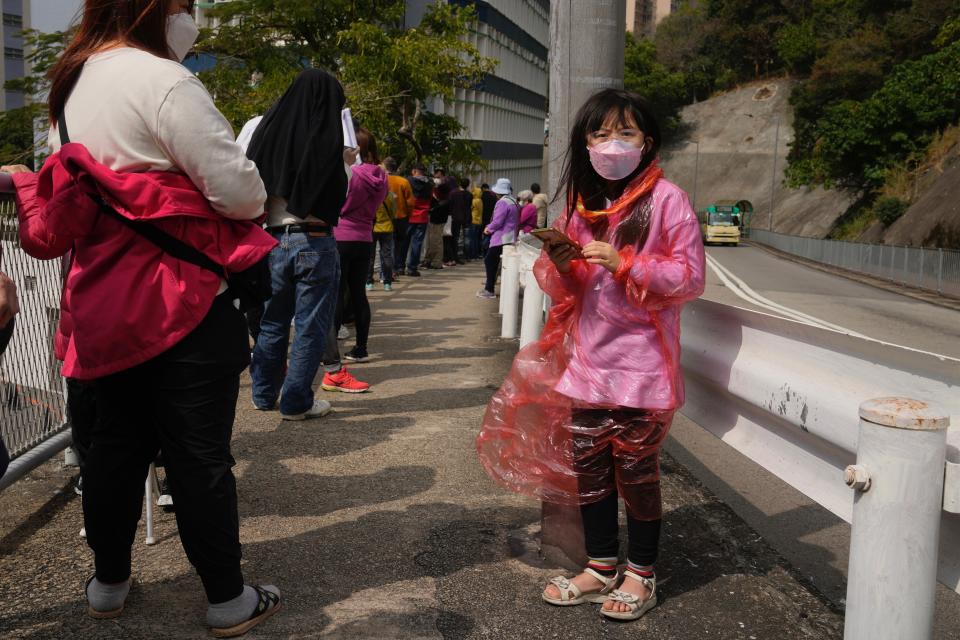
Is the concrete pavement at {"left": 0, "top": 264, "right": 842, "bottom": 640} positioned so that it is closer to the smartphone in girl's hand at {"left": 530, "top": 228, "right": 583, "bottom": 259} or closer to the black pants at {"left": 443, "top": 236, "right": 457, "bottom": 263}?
the smartphone in girl's hand at {"left": 530, "top": 228, "right": 583, "bottom": 259}

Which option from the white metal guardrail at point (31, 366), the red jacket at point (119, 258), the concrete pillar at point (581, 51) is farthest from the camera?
the concrete pillar at point (581, 51)

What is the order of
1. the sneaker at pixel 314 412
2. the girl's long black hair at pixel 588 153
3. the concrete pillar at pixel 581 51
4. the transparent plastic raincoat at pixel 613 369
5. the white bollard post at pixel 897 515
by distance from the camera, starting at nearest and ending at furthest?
the white bollard post at pixel 897 515 < the transparent plastic raincoat at pixel 613 369 < the girl's long black hair at pixel 588 153 < the concrete pillar at pixel 581 51 < the sneaker at pixel 314 412

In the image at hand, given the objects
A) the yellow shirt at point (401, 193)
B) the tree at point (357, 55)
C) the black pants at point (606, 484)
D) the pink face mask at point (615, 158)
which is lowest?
the black pants at point (606, 484)

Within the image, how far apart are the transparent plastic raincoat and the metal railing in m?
22.0

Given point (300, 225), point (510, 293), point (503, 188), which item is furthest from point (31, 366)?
point (503, 188)

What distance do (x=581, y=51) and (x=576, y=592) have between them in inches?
115

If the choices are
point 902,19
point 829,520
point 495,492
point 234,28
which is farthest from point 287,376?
point 902,19

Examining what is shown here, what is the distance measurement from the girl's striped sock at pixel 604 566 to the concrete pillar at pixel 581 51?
226cm

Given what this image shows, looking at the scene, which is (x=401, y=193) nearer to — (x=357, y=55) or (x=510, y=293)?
(x=357, y=55)

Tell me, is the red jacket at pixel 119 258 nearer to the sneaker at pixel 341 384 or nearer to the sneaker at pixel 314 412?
the sneaker at pixel 314 412

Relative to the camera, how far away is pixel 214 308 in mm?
3035

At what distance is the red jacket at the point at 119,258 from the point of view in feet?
9.43

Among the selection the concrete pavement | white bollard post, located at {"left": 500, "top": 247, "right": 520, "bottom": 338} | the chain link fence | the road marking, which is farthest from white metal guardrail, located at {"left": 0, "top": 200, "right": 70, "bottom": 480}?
the road marking

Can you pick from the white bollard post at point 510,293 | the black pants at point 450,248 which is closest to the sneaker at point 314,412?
the white bollard post at point 510,293
